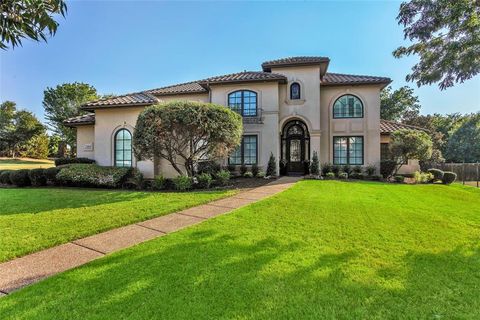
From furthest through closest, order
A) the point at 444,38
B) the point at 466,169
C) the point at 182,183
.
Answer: the point at 466,169 < the point at 182,183 < the point at 444,38

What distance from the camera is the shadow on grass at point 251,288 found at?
2906 mm

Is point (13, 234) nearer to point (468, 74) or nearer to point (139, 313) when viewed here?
point (139, 313)

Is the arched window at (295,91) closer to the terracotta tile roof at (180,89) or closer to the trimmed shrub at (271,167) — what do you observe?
the trimmed shrub at (271,167)

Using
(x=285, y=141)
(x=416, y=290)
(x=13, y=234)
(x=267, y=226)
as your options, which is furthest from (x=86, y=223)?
(x=285, y=141)

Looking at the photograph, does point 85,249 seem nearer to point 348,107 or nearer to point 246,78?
point 246,78

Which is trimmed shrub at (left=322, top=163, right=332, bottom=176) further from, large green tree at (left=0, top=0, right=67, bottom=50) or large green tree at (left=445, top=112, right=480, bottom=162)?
large green tree at (left=445, top=112, right=480, bottom=162)

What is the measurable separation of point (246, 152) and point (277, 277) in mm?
14671

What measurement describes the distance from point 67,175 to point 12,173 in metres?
3.40

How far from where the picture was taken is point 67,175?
12.8 metres

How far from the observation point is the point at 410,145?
16375 mm

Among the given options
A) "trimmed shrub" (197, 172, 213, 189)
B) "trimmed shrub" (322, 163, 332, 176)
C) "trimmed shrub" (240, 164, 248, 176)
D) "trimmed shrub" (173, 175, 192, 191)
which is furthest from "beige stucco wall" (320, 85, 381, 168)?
"trimmed shrub" (173, 175, 192, 191)

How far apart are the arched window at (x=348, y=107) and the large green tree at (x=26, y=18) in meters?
18.6

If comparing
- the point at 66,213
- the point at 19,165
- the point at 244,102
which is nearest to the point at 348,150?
the point at 244,102

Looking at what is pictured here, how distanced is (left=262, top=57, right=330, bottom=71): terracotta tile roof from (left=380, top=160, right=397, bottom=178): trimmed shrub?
7.91 m
